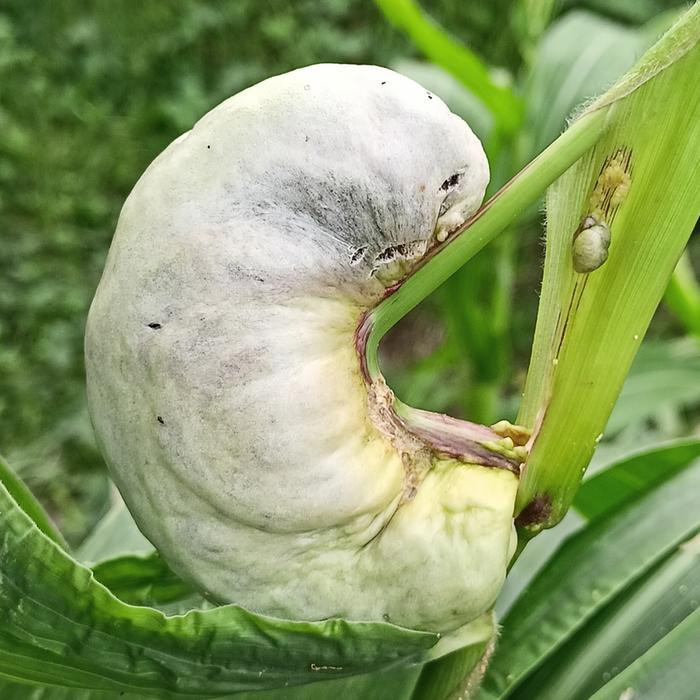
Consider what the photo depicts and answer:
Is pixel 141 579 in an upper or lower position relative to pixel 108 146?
lower

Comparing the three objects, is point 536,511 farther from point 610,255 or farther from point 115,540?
point 115,540

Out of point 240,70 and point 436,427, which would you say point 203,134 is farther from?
point 240,70

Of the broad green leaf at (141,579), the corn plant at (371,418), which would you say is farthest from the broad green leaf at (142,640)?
the broad green leaf at (141,579)

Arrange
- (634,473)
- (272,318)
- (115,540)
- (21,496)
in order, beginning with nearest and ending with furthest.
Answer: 1. (272,318)
2. (21,496)
3. (634,473)
4. (115,540)

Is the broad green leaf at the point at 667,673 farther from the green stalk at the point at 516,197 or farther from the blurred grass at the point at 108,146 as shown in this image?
the blurred grass at the point at 108,146

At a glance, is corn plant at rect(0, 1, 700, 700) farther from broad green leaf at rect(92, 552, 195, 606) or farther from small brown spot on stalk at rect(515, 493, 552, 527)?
broad green leaf at rect(92, 552, 195, 606)

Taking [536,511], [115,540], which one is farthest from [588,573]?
[115,540]

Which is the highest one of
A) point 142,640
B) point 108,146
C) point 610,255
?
point 108,146
